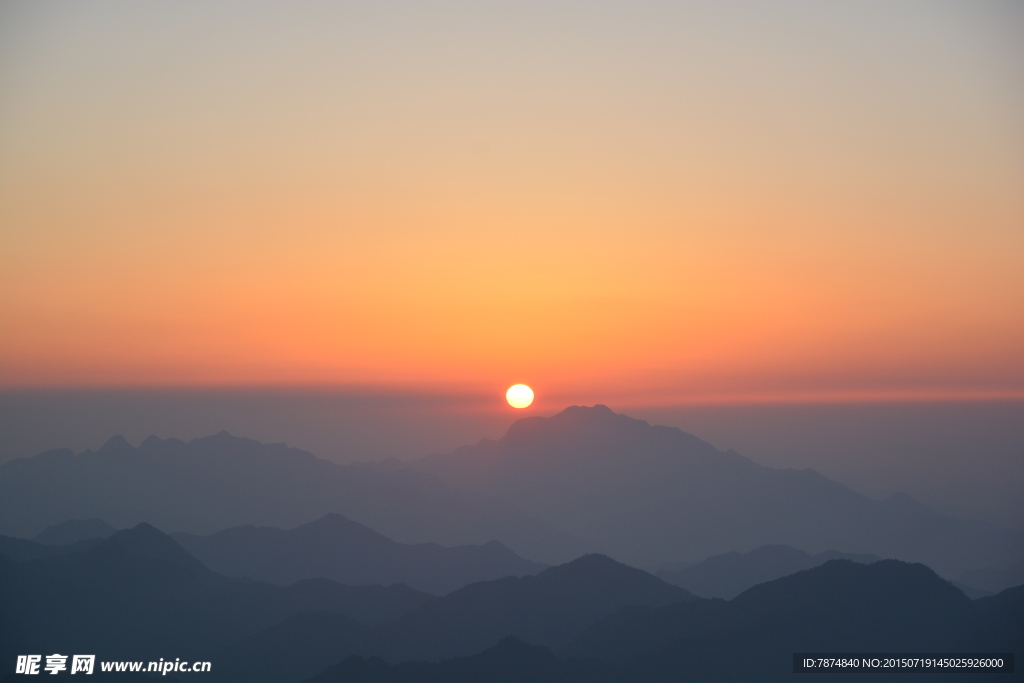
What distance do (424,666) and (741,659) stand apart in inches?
3200

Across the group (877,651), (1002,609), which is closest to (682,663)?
(877,651)

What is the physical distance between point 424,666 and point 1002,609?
147m

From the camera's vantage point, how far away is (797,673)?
7579 inches

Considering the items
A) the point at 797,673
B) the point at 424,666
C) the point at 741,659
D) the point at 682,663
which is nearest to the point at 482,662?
the point at 424,666

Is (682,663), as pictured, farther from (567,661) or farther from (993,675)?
(993,675)

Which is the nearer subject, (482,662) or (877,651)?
(482,662)

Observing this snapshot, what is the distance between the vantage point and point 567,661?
194250mm

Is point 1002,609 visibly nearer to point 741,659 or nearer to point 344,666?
point 741,659

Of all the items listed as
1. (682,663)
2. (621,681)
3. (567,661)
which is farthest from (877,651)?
(567,661)

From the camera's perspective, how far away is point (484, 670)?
604 feet

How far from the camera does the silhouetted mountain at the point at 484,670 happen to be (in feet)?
600

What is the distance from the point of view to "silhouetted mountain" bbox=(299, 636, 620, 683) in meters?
183

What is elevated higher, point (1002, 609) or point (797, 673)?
point (1002, 609)

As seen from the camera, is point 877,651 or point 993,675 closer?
point 993,675
